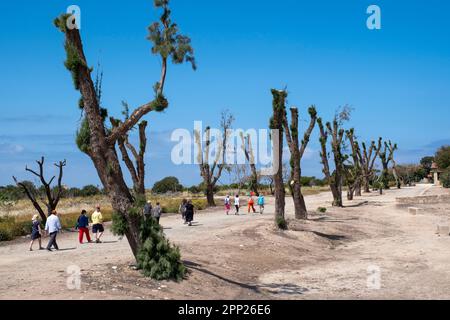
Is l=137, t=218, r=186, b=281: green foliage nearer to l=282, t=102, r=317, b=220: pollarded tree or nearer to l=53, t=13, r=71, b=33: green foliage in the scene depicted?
l=53, t=13, r=71, b=33: green foliage

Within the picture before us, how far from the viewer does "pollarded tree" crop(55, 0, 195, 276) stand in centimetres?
1430

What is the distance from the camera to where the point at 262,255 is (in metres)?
22.0

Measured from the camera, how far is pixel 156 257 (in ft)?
50.0

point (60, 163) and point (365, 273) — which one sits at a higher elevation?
point (60, 163)

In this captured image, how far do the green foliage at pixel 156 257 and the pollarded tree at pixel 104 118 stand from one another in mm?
49

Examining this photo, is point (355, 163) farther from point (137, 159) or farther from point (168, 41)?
point (168, 41)

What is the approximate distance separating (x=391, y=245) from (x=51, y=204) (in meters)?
17.4

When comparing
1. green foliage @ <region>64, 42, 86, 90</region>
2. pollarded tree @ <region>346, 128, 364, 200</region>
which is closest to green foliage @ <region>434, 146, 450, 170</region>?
pollarded tree @ <region>346, 128, 364, 200</region>

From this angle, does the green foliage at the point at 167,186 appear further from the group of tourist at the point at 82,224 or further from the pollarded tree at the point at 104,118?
the pollarded tree at the point at 104,118

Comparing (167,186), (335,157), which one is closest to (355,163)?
(335,157)

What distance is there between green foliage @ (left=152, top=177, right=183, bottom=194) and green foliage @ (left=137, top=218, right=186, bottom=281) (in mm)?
89317

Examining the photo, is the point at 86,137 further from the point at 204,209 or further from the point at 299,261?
the point at 204,209
